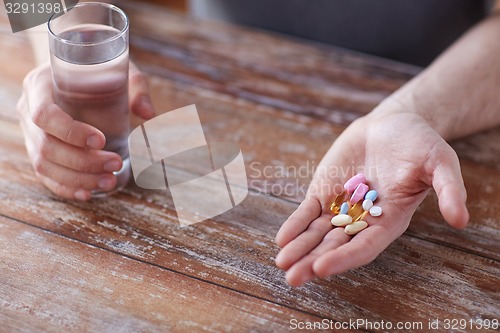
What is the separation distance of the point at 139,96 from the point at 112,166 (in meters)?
0.16

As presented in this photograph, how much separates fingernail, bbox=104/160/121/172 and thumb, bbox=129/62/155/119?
0.15m

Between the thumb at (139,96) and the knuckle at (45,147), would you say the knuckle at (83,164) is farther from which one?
the thumb at (139,96)

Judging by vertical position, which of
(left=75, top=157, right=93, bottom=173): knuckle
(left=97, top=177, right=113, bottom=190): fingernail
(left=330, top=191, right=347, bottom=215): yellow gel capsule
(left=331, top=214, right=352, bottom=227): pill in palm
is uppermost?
(left=331, top=214, right=352, bottom=227): pill in palm

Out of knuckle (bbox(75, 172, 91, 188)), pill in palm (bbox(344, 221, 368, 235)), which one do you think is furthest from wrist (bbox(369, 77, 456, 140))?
knuckle (bbox(75, 172, 91, 188))

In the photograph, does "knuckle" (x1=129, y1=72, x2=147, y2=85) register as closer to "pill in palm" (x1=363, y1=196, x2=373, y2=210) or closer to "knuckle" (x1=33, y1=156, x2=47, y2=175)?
"knuckle" (x1=33, y1=156, x2=47, y2=175)

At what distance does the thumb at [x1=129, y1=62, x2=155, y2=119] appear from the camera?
1100 mm

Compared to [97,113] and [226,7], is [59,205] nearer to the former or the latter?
[97,113]

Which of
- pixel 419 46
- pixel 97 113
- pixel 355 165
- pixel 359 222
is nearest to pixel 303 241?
pixel 359 222

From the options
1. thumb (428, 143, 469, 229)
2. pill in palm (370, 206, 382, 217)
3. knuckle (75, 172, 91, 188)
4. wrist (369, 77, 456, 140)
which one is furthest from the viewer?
wrist (369, 77, 456, 140)

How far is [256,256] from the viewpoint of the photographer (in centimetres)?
94

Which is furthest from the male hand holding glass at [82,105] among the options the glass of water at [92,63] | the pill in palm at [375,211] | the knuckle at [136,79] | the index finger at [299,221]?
the pill in palm at [375,211]

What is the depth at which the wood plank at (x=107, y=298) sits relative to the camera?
2.70 ft

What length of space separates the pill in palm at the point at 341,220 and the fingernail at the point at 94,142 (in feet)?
1.23

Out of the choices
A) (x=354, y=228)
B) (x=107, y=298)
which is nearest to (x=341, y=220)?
(x=354, y=228)
